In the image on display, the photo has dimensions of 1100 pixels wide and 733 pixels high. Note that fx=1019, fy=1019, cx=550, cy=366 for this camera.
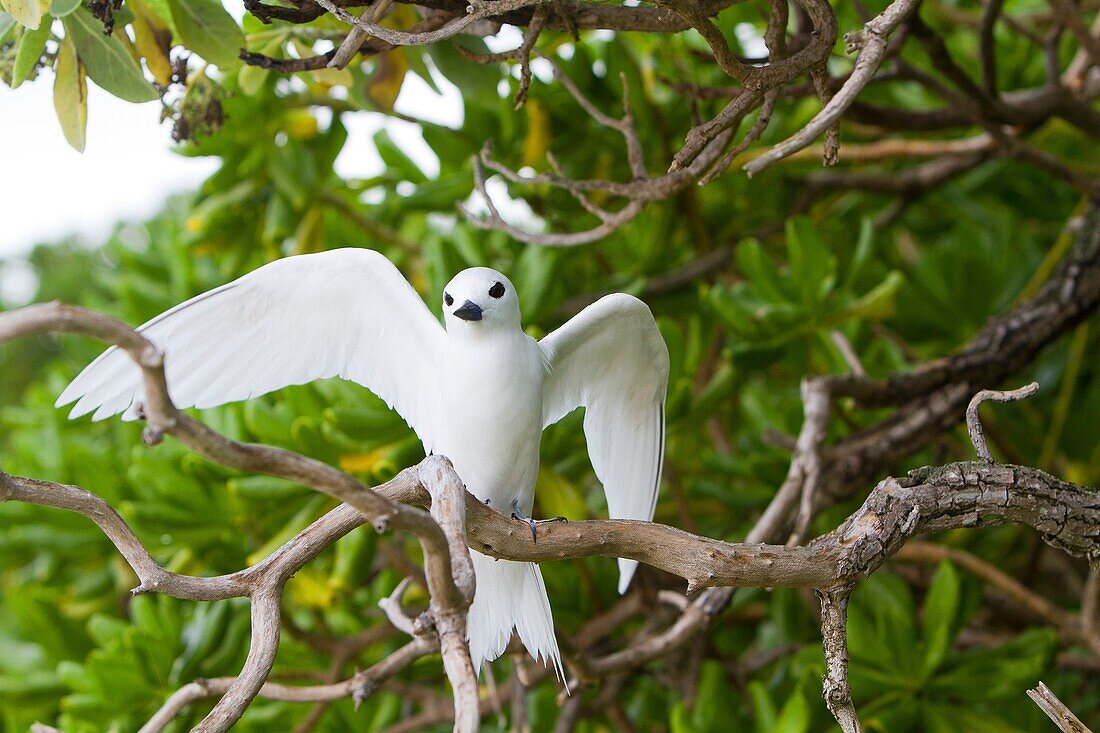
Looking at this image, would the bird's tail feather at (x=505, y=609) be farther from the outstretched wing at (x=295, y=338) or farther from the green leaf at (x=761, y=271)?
the green leaf at (x=761, y=271)

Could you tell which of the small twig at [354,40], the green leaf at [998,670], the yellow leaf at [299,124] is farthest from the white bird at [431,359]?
the yellow leaf at [299,124]

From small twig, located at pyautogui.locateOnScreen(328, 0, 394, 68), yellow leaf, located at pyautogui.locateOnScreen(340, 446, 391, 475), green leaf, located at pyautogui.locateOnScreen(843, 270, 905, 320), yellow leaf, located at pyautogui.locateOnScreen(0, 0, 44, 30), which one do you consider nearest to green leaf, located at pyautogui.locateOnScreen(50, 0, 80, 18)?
yellow leaf, located at pyautogui.locateOnScreen(0, 0, 44, 30)

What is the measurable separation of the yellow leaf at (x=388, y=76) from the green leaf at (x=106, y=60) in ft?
1.15

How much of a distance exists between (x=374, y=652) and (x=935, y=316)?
1240 millimetres

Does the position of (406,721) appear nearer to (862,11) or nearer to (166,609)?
(166,609)

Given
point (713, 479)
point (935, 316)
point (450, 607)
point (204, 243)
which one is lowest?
point (450, 607)

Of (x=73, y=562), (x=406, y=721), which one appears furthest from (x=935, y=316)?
(x=73, y=562)

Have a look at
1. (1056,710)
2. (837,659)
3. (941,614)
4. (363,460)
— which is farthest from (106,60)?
(941,614)

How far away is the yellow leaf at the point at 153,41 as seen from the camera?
112cm

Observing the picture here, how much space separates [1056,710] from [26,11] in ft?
3.54

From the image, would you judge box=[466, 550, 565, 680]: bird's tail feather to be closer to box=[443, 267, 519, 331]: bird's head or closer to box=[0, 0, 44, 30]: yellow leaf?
box=[443, 267, 519, 331]: bird's head

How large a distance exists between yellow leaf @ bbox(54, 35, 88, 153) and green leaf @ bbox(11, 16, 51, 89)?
0.03 m

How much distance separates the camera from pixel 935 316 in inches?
78.0

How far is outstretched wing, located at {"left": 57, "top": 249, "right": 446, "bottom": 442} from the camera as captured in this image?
1.03 m
